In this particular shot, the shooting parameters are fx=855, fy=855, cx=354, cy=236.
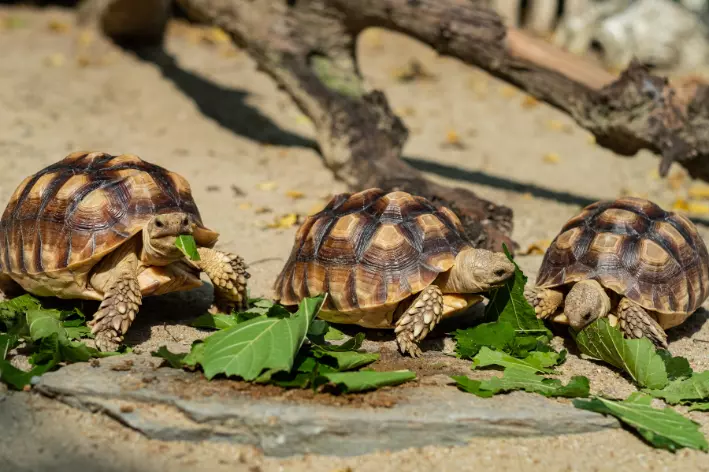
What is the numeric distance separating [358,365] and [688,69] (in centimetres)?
831

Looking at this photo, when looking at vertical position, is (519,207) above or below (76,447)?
below

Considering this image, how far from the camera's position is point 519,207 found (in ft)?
20.6

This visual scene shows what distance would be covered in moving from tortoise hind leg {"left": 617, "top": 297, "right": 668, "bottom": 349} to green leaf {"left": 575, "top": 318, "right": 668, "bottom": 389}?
182mm

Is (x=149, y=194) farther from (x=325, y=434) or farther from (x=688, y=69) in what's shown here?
(x=688, y=69)

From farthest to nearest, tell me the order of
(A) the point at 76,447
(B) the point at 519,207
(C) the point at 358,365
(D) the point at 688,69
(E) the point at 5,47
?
(D) the point at 688,69 → (E) the point at 5,47 → (B) the point at 519,207 → (C) the point at 358,365 → (A) the point at 76,447

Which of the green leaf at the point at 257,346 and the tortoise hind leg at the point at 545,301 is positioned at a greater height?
the green leaf at the point at 257,346

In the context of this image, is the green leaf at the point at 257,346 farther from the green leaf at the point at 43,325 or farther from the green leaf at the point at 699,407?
the green leaf at the point at 699,407

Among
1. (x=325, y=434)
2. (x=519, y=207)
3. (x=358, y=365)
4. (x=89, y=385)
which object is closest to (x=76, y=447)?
(x=89, y=385)

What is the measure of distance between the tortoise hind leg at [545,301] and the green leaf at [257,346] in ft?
3.85

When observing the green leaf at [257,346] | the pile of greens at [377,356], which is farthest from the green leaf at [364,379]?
the green leaf at [257,346]

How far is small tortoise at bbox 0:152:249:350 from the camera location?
3.56 meters

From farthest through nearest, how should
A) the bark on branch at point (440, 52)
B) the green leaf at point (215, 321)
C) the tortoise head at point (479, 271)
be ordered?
the bark on branch at point (440, 52) < the green leaf at point (215, 321) < the tortoise head at point (479, 271)

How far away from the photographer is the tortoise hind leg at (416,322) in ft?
11.6

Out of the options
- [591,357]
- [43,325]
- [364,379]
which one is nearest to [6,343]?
[43,325]
